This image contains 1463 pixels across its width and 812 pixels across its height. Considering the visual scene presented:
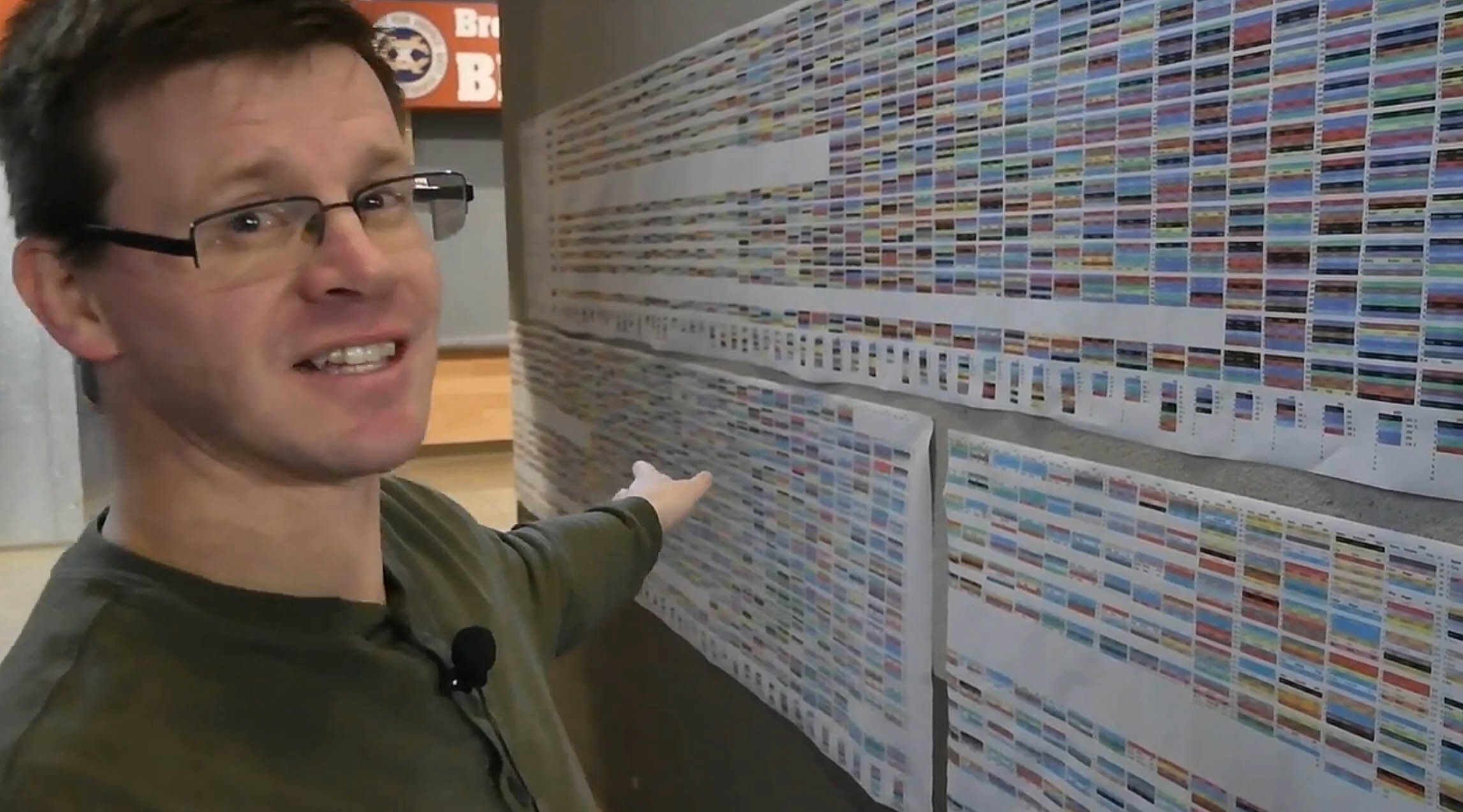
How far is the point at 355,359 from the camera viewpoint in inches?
30.6

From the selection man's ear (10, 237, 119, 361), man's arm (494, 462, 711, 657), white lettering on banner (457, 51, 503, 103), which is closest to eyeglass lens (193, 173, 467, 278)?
man's ear (10, 237, 119, 361)

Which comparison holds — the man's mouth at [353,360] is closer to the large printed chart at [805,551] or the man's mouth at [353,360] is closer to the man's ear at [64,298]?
the man's ear at [64,298]

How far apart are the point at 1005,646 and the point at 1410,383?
45 cm

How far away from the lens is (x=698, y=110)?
4.99ft

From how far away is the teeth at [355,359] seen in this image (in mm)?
767

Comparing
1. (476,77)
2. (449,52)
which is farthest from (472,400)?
(449,52)

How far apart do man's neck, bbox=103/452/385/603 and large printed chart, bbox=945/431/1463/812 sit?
0.58 m

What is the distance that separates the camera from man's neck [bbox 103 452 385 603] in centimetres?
78

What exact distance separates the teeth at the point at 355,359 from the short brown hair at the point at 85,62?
0.17 meters

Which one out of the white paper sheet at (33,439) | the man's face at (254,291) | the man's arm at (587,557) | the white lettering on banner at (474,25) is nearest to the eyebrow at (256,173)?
the man's face at (254,291)

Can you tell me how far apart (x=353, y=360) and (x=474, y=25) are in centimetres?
469

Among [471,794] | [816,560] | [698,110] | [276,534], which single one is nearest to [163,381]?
[276,534]

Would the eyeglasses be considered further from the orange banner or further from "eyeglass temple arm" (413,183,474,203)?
the orange banner

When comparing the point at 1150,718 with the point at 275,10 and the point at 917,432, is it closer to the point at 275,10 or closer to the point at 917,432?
the point at 917,432
